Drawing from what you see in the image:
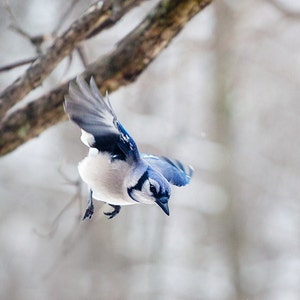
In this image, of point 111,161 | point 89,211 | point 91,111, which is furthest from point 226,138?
point 91,111

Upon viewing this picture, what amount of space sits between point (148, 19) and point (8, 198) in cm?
526

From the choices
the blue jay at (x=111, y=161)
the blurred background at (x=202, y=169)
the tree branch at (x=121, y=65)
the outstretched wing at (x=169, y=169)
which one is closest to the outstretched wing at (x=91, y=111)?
the blue jay at (x=111, y=161)

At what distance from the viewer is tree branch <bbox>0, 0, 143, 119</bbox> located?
1812mm

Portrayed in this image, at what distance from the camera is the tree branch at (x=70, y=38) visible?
1.81 meters

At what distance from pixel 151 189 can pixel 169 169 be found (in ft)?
0.55

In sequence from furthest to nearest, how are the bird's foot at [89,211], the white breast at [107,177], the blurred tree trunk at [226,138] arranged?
the blurred tree trunk at [226,138] < the bird's foot at [89,211] < the white breast at [107,177]

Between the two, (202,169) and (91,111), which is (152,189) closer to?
(91,111)

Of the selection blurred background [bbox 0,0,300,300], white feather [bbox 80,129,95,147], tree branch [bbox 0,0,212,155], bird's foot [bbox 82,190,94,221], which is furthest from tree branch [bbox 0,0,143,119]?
blurred background [bbox 0,0,300,300]

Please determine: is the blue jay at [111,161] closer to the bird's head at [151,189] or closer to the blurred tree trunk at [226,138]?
the bird's head at [151,189]

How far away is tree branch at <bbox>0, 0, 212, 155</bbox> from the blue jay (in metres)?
0.54

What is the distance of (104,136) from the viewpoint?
116cm

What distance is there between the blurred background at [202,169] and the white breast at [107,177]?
3.72 metres

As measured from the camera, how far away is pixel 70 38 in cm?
181

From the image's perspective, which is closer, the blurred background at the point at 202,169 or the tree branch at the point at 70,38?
the tree branch at the point at 70,38
